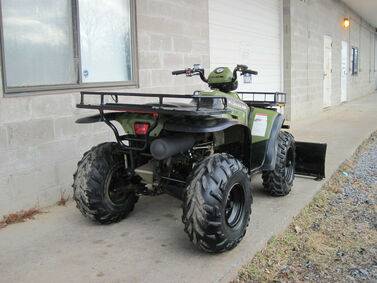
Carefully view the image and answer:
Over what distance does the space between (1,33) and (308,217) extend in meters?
3.42

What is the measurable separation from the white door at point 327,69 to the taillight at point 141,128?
13912mm

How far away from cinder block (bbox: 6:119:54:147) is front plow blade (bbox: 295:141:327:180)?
3041mm

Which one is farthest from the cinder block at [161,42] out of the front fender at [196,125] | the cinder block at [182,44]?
the front fender at [196,125]

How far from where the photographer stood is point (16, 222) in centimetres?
449

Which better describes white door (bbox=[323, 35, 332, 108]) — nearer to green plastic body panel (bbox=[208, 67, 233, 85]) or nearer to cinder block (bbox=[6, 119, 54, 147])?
green plastic body panel (bbox=[208, 67, 233, 85])

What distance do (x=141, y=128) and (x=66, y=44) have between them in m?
1.86

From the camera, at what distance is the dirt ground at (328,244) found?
141 inches

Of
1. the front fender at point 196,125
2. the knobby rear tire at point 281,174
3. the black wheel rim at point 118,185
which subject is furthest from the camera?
the knobby rear tire at point 281,174

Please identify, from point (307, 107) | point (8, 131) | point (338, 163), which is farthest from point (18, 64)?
point (307, 107)

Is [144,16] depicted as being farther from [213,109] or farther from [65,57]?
[213,109]

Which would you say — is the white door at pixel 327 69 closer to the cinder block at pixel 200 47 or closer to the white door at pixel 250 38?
the white door at pixel 250 38

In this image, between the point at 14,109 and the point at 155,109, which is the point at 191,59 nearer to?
the point at 14,109

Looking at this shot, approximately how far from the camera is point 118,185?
432 cm

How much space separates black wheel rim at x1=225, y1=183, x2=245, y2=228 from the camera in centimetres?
378
